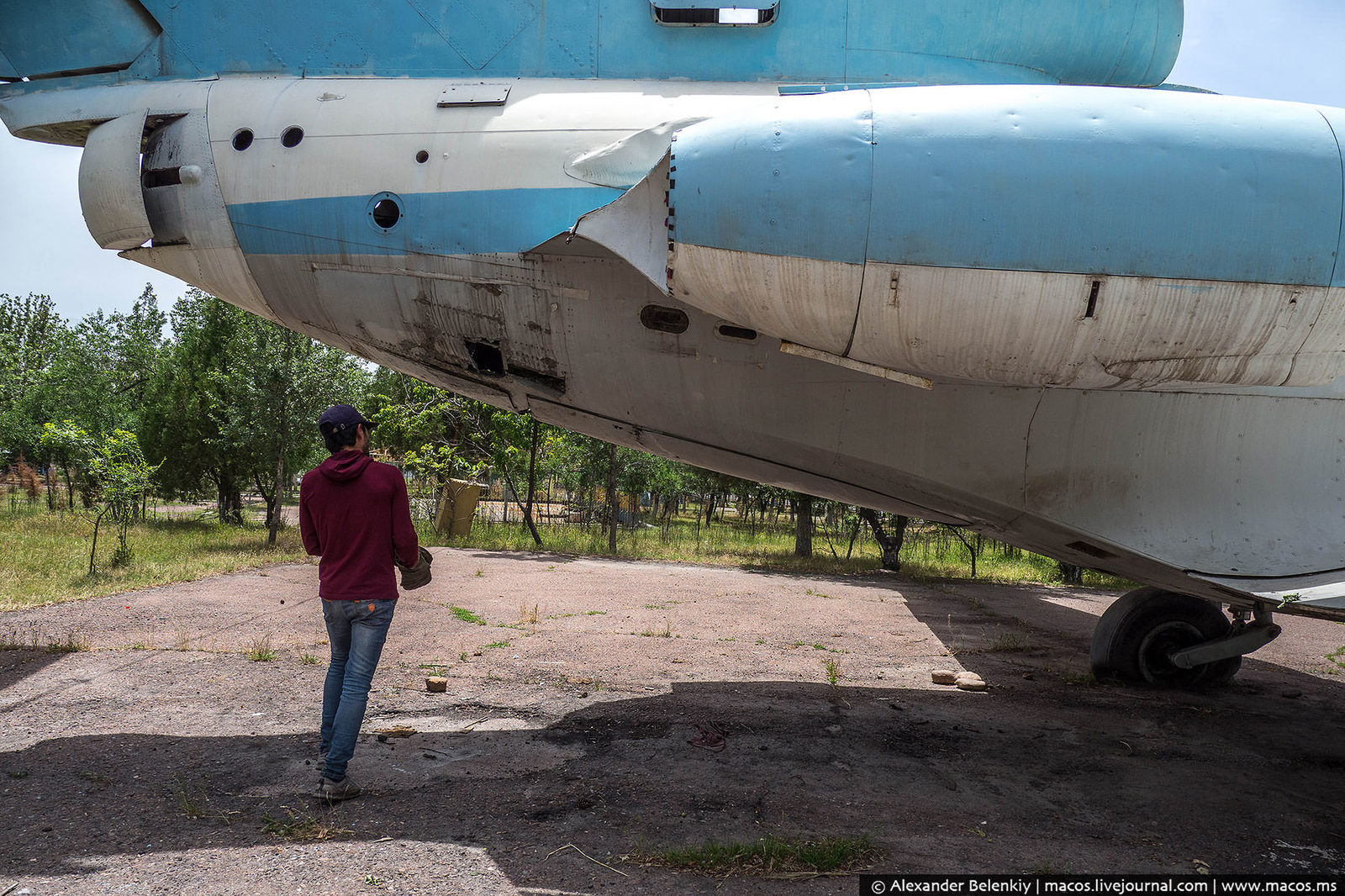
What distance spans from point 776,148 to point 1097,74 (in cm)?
249

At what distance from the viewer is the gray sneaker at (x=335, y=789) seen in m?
3.87

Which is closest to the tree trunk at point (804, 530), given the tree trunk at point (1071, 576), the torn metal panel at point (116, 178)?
the tree trunk at point (1071, 576)

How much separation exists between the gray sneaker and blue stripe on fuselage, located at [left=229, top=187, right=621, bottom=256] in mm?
2875

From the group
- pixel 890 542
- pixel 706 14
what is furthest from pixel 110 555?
pixel 890 542

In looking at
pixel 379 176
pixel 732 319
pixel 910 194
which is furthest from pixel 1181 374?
pixel 379 176

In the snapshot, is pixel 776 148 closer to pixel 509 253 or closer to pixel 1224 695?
pixel 509 253

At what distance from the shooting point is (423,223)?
466 cm

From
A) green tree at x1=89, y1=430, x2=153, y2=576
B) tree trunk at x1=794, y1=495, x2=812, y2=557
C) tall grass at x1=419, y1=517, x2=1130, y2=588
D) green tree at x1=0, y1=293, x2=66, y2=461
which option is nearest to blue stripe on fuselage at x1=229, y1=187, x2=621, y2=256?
green tree at x1=89, y1=430, x2=153, y2=576

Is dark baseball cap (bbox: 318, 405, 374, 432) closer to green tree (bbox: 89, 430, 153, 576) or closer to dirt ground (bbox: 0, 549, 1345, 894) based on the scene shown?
dirt ground (bbox: 0, 549, 1345, 894)

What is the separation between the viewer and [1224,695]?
7219mm

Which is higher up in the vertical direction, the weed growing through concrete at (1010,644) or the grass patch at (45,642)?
the grass patch at (45,642)

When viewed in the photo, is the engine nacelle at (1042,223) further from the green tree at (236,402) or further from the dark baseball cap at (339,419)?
the green tree at (236,402)

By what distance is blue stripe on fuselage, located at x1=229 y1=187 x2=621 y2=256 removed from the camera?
4.50 metres

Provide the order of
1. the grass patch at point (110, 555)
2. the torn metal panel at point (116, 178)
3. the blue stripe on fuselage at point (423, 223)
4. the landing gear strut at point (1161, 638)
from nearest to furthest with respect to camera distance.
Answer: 1. the blue stripe on fuselage at point (423, 223)
2. the torn metal panel at point (116, 178)
3. the landing gear strut at point (1161, 638)
4. the grass patch at point (110, 555)
